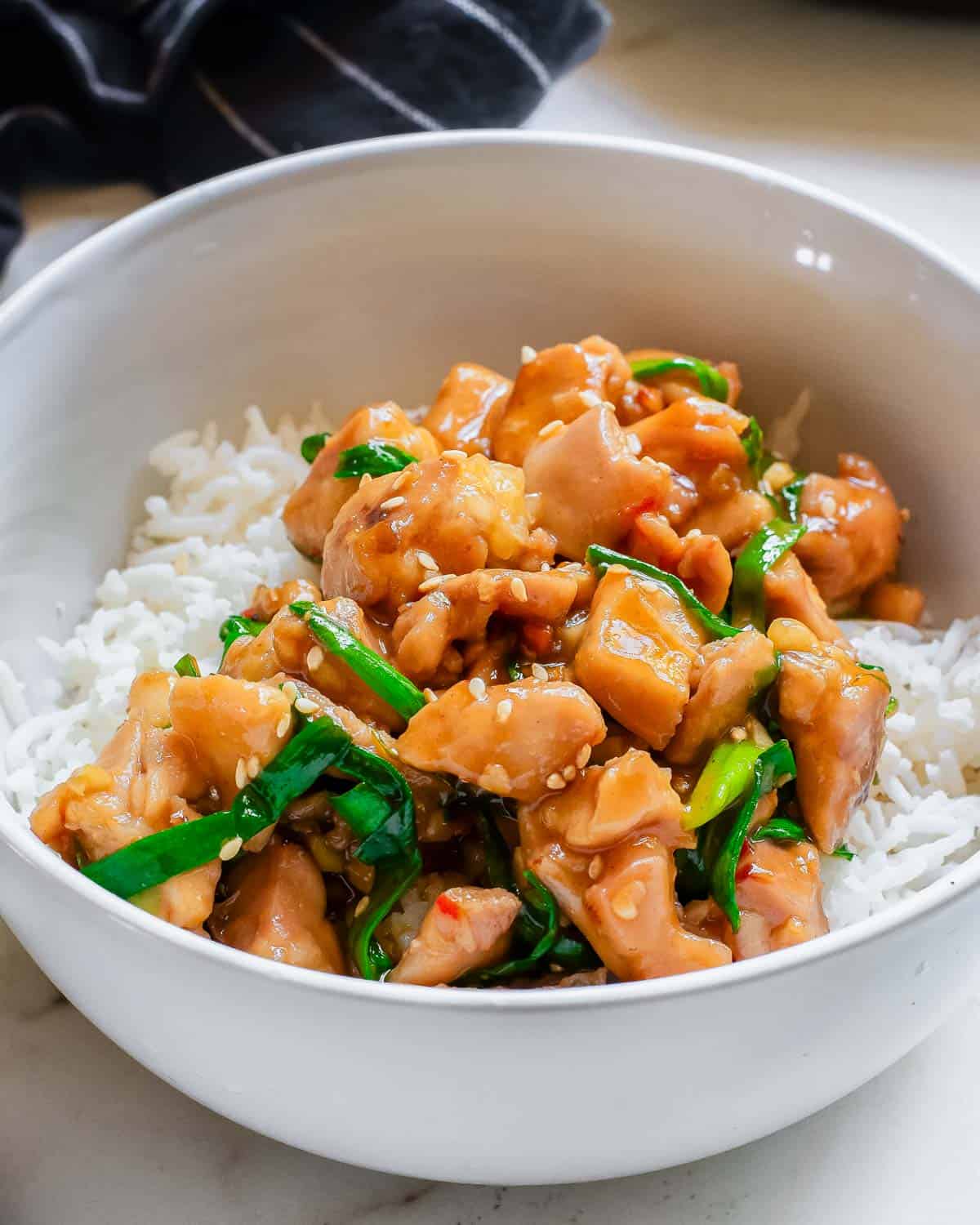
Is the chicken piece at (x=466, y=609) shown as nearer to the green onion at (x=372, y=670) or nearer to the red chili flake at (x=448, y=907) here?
the green onion at (x=372, y=670)

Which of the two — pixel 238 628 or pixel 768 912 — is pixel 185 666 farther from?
pixel 768 912

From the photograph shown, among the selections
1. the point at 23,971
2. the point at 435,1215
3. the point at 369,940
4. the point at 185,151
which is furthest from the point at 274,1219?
the point at 185,151

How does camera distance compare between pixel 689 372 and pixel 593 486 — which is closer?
pixel 593 486

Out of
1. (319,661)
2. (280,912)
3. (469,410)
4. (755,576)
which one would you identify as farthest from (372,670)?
(469,410)

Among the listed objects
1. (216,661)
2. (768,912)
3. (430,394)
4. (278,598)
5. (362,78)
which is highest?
(768,912)

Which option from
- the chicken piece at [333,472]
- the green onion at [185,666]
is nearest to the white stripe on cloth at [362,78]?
the chicken piece at [333,472]

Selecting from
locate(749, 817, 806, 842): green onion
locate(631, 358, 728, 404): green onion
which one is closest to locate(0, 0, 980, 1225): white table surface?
locate(749, 817, 806, 842): green onion
